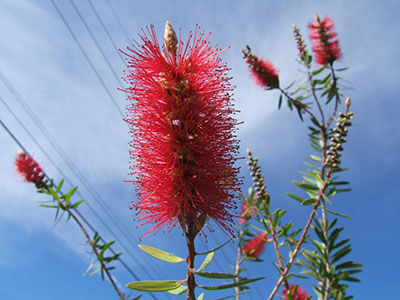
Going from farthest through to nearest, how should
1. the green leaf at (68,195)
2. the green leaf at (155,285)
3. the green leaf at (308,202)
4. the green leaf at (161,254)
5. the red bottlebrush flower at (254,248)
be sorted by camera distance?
1. the red bottlebrush flower at (254,248)
2. the green leaf at (68,195)
3. the green leaf at (308,202)
4. the green leaf at (161,254)
5. the green leaf at (155,285)

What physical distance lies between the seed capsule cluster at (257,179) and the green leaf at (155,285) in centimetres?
145

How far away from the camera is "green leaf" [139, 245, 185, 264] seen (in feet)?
3.66

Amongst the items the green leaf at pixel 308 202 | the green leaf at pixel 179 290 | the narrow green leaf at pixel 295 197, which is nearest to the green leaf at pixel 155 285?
the green leaf at pixel 179 290

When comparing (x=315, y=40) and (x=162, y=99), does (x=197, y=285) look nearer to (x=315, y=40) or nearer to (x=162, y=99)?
(x=162, y=99)

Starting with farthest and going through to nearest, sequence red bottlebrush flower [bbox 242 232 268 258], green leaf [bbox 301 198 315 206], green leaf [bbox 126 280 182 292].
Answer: red bottlebrush flower [bbox 242 232 268 258], green leaf [bbox 301 198 315 206], green leaf [bbox 126 280 182 292]

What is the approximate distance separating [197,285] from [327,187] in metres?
1.54

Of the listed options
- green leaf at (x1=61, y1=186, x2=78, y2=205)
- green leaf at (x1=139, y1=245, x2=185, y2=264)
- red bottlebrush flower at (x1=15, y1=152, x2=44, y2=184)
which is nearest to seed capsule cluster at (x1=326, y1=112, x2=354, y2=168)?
green leaf at (x1=139, y1=245, x2=185, y2=264)

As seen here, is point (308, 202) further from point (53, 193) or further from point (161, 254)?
point (53, 193)

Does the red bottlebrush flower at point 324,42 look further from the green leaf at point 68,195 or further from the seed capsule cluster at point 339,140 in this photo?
the green leaf at point 68,195

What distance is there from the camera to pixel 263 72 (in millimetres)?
3639

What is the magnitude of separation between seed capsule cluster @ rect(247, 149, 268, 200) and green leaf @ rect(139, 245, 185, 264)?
1.36 m

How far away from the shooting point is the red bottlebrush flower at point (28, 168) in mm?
3558

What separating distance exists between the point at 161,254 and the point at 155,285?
141mm

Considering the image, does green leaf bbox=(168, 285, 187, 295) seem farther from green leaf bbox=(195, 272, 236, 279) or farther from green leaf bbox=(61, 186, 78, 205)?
green leaf bbox=(61, 186, 78, 205)
